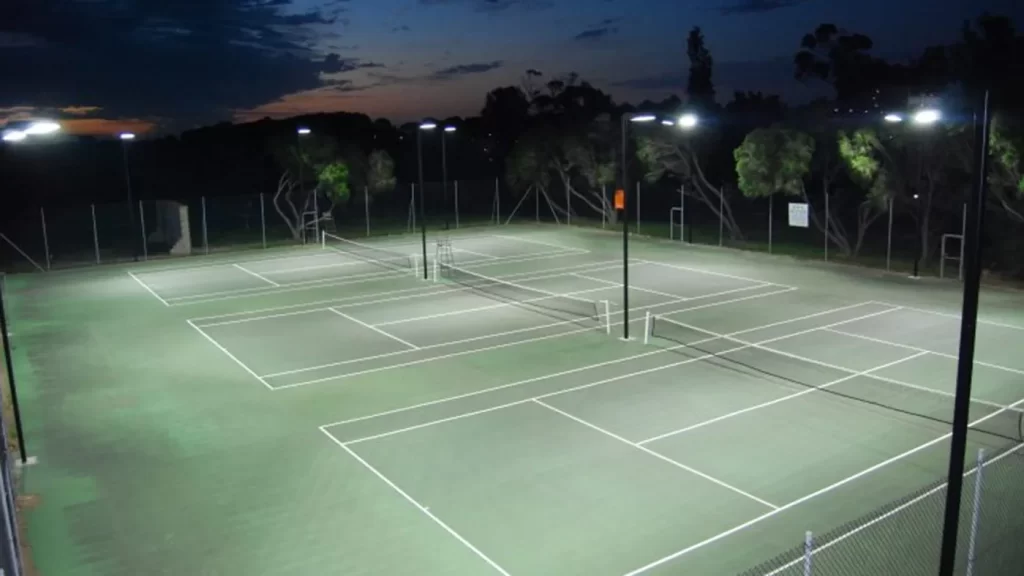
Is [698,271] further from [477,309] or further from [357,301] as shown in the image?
[357,301]

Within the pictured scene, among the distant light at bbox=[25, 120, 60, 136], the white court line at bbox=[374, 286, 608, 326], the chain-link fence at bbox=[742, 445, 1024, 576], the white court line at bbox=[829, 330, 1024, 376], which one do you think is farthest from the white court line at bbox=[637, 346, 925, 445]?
the distant light at bbox=[25, 120, 60, 136]

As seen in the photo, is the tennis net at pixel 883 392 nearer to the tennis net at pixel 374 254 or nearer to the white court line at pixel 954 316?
the white court line at pixel 954 316

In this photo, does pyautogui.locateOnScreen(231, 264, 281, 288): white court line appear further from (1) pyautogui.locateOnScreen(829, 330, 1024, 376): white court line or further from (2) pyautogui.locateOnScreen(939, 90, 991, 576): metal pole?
(2) pyautogui.locateOnScreen(939, 90, 991, 576): metal pole

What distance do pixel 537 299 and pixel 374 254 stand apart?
1264cm

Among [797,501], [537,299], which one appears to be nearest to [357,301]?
[537,299]

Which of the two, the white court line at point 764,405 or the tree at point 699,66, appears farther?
the tree at point 699,66

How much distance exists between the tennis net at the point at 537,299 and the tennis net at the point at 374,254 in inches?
82.6

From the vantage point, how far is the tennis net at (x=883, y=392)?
14.5 meters

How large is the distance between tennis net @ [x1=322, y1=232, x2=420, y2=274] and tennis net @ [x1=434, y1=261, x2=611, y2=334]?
2098mm

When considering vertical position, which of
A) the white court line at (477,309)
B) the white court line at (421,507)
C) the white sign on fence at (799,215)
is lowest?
the white court line at (421,507)

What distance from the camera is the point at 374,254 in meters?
36.3

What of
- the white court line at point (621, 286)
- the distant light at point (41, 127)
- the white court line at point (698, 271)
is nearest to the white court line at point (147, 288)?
the distant light at point (41, 127)

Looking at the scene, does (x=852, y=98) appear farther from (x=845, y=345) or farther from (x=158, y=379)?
(x=158, y=379)

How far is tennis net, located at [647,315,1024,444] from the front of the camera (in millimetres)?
14500
